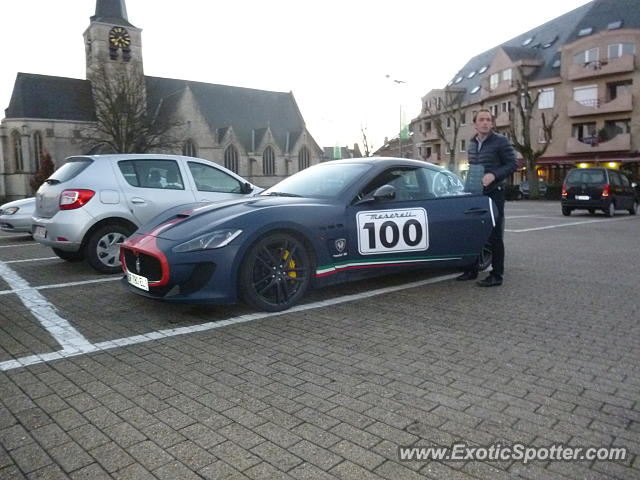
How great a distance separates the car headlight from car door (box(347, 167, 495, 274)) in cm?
126

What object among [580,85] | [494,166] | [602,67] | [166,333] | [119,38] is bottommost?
[166,333]

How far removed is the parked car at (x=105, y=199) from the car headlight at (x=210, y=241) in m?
2.90

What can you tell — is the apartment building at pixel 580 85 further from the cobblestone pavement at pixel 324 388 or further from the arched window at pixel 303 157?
the cobblestone pavement at pixel 324 388

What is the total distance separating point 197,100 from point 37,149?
64.5 feet

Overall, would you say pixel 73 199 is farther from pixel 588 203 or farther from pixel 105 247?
pixel 588 203

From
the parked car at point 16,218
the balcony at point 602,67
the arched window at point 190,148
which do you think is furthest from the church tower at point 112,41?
the parked car at point 16,218

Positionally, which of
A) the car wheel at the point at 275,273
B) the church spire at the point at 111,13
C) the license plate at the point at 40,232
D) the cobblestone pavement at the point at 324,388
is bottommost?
the cobblestone pavement at the point at 324,388

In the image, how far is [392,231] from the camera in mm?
5348

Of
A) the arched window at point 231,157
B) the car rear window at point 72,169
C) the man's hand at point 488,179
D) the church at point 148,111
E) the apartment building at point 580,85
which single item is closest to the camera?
the man's hand at point 488,179

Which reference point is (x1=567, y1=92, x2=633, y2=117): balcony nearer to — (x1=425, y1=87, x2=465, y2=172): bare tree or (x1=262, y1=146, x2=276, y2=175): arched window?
(x1=425, y1=87, x2=465, y2=172): bare tree

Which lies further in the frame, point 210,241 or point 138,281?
point 138,281

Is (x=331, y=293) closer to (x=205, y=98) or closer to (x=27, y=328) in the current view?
(x=27, y=328)

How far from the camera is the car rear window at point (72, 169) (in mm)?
7090

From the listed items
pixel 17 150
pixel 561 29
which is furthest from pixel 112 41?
pixel 561 29
